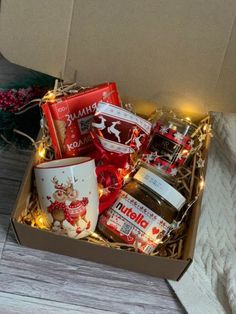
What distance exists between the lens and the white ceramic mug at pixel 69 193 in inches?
31.7

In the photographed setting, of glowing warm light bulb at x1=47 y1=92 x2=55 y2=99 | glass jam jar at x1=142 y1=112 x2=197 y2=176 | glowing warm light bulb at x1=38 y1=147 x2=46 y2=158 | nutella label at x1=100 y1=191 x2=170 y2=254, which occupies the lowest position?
nutella label at x1=100 y1=191 x2=170 y2=254

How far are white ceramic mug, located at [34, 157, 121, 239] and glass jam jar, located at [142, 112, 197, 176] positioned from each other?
0.45 ft

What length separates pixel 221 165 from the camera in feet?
3.49

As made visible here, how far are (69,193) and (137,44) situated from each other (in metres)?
0.32

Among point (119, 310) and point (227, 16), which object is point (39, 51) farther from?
point (119, 310)

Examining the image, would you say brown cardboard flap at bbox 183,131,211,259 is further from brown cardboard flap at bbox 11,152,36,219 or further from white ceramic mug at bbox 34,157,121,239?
brown cardboard flap at bbox 11,152,36,219

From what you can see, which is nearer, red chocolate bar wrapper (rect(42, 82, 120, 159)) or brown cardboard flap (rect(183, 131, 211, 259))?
brown cardboard flap (rect(183, 131, 211, 259))

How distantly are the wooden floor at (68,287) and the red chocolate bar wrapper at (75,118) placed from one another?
195 mm

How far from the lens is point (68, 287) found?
844 mm

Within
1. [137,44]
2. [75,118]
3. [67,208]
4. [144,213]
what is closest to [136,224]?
[144,213]

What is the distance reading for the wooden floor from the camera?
2.69ft

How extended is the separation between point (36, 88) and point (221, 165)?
17.7 inches

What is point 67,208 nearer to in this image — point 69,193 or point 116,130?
point 69,193

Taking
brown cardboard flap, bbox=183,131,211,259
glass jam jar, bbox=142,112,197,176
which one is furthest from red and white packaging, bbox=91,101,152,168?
brown cardboard flap, bbox=183,131,211,259
